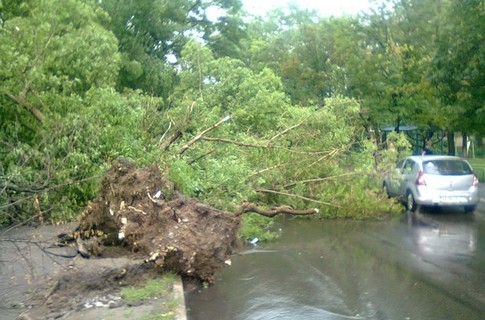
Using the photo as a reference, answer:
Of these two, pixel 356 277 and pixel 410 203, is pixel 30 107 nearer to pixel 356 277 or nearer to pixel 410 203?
pixel 356 277

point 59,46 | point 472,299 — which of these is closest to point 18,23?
point 59,46

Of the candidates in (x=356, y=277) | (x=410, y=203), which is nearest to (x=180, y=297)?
(x=356, y=277)

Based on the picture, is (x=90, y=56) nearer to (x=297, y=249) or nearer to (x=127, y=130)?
(x=127, y=130)

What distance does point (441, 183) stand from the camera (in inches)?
649

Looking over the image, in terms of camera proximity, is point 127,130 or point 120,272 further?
point 127,130

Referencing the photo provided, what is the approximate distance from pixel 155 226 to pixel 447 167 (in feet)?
32.2

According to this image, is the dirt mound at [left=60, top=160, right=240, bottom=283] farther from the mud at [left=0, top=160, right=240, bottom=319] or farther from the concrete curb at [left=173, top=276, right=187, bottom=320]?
the concrete curb at [left=173, top=276, right=187, bottom=320]

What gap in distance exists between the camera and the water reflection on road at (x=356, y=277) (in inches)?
299

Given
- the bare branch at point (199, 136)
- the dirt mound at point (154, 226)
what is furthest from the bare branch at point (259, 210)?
the bare branch at point (199, 136)

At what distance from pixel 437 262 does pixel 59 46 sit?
29.8 feet

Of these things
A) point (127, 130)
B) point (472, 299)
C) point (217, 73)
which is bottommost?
point (472, 299)

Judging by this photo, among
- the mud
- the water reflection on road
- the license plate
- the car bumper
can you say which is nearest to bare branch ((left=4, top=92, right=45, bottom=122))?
the mud

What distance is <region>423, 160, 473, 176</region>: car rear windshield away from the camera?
54.6 feet

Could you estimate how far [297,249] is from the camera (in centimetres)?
1207
